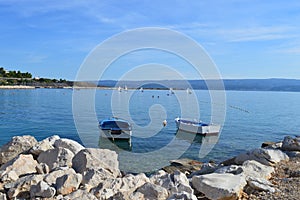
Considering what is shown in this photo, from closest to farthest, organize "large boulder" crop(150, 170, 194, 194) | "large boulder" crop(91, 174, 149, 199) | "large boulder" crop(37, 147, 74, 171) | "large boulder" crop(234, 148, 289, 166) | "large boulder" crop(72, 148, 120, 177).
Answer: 1. "large boulder" crop(91, 174, 149, 199)
2. "large boulder" crop(150, 170, 194, 194)
3. "large boulder" crop(72, 148, 120, 177)
4. "large boulder" crop(37, 147, 74, 171)
5. "large boulder" crop(234, 148, 289, 166)

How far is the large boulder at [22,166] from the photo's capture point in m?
6.92

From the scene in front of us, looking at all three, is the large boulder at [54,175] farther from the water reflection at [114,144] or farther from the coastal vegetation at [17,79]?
the coastal vegetation at [17,79]

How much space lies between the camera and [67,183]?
5.87 metres

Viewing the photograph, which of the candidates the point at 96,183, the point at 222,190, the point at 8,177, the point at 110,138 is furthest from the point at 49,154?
the point at 110,138

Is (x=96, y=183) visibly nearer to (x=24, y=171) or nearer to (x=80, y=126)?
(x=24, y=171)

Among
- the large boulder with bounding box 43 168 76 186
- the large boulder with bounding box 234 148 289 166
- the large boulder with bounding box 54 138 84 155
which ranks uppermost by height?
the large boulder with bounding box 54 138 84 155

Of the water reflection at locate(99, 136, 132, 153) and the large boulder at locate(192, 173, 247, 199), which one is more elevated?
the large boulder at locate(192, 173, 247, 199)

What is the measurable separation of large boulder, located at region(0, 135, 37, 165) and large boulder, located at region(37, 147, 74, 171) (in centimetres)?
119

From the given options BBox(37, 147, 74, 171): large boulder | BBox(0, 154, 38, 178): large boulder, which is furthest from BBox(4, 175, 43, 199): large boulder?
BBox(37, 147, 74, 171): large boulder

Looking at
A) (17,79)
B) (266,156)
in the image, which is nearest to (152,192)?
(266,156)

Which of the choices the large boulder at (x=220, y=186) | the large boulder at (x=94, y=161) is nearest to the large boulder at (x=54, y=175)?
the large boulder at (x=94, y=161)

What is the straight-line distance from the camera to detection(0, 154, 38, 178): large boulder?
692cm

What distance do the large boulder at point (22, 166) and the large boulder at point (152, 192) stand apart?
2.87m

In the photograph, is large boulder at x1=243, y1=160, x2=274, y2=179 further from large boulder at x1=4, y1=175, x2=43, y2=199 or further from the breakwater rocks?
large boulder at x1=4, y1=175, x2=43, y2=199
